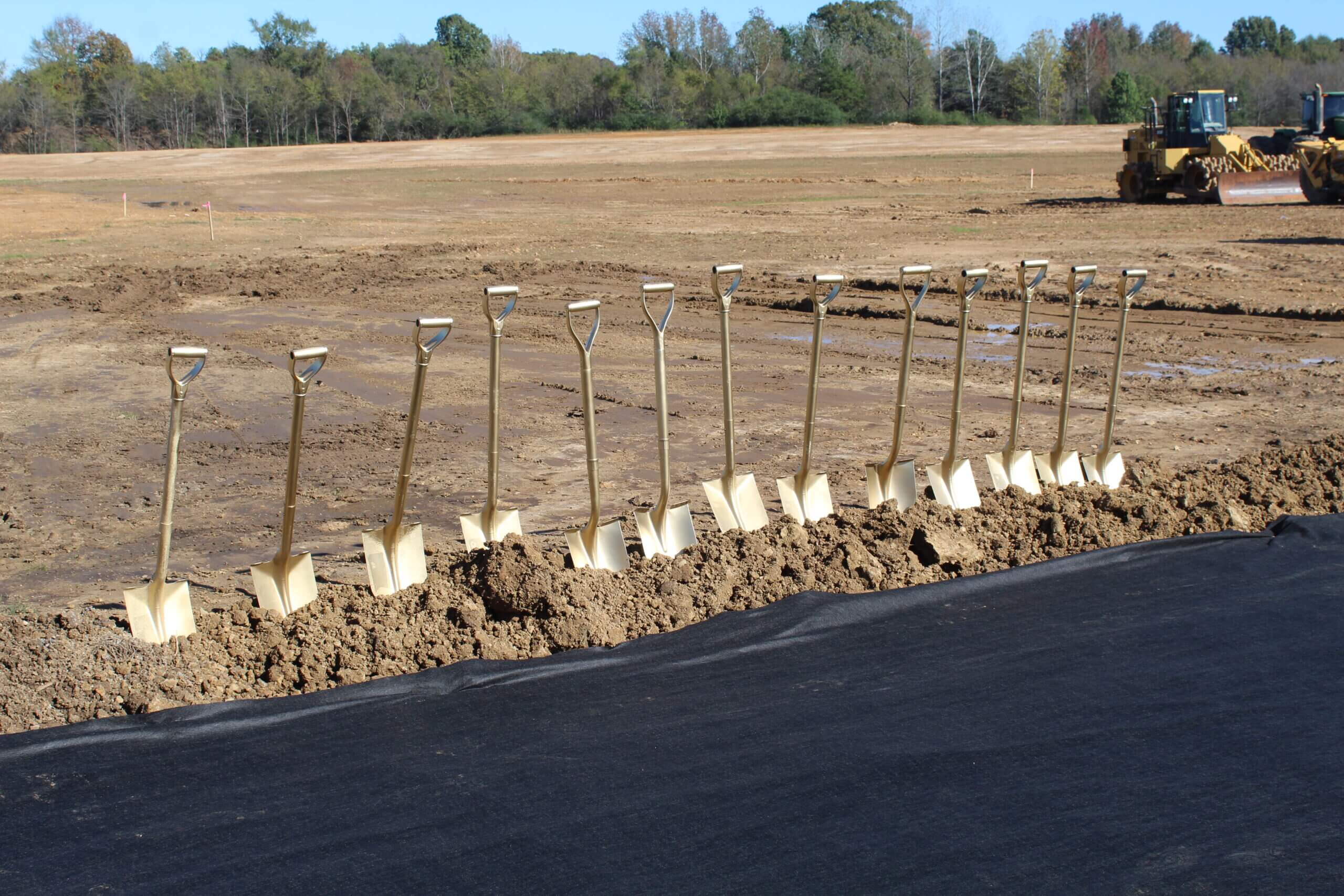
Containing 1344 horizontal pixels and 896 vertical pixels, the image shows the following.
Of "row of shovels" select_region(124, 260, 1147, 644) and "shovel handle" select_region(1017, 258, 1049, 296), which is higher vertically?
"shovel handle" select_region(1017, 258, 1049, 296)

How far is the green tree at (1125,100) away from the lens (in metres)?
63.0

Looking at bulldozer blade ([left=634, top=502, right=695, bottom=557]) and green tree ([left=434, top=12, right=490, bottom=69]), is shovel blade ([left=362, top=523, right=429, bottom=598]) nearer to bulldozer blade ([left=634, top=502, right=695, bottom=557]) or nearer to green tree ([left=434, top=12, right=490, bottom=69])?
bulldozer blade ([left=634, top=502, right=695, bottom=557])

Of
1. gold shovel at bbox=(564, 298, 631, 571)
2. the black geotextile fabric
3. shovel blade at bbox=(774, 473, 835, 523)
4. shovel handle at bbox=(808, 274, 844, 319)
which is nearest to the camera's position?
the black geotextile fabric

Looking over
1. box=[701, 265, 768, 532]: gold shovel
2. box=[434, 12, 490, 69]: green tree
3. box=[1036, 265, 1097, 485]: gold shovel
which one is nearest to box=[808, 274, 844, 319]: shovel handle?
box=[701, 265, 768, 532]: gold shovel

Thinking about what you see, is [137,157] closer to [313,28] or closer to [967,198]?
[967,198]

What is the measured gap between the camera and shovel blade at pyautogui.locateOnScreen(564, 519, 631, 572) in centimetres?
493

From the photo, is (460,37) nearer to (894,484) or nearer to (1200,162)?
(1200,162)

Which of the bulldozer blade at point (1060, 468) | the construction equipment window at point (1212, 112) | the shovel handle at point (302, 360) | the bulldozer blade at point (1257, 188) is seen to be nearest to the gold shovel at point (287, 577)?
the shovel handle at point (302, 360)

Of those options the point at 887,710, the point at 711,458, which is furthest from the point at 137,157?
the point at 887,710

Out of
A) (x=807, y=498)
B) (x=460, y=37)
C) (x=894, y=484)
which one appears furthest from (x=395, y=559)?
(x=460, y=37)

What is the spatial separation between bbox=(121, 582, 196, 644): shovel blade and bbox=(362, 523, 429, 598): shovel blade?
69 centimetres

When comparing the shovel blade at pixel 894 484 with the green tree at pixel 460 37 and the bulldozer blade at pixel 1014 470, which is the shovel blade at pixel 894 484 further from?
the green tree at pixel 460 37

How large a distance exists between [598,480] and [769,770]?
2.39 meters

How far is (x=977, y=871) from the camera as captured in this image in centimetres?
279
